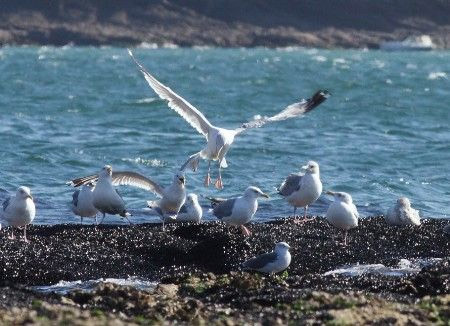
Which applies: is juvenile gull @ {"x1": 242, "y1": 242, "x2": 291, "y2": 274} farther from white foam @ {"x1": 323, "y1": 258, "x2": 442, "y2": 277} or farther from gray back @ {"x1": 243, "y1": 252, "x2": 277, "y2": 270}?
white foam @ {"x1": 323, "y1": 258, "x2": 442, "y2": 277}

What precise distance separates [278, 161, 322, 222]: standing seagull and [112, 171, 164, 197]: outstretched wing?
1.53 meters

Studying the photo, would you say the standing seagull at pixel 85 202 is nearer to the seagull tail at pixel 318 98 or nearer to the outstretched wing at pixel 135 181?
the outstretched wing at pixel 135 181

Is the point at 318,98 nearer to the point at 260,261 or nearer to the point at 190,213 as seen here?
the point at 190,213

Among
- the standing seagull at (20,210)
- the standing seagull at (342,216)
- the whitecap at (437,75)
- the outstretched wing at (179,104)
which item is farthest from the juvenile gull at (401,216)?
the whitecap at (437,75)

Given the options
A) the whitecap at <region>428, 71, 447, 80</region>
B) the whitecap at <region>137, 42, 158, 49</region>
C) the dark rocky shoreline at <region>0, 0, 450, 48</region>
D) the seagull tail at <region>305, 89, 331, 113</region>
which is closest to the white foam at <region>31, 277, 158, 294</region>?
the seagull tail at <region>305, 89, 331, 113</region>

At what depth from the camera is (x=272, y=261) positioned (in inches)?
451

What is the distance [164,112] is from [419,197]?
54.9ft

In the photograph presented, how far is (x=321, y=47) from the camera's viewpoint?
4481 inches

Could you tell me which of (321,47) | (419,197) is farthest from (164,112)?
(321,47)

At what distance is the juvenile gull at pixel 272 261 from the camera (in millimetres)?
11453

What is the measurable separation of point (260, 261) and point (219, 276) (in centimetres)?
47

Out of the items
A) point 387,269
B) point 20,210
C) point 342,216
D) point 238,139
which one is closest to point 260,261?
point 387,269

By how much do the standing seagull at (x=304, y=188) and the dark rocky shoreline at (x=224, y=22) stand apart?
300ft

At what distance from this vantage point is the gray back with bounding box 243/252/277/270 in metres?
11.5
